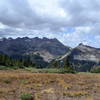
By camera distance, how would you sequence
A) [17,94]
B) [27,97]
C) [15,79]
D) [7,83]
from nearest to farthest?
1. [27,97]
2. [17,94]
3. [7,83]
4. [15,79]

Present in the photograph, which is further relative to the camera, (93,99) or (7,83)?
(7,83)

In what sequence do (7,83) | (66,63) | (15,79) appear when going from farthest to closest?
(66,63), (15,79), (7,83)

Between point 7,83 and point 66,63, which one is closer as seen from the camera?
point 7,83

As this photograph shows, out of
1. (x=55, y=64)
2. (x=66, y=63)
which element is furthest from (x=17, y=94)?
(x=55, y=64)

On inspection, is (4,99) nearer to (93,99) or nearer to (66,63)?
(93,99)

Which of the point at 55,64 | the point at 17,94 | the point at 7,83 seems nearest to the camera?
the point at 17,94

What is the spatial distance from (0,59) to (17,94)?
91.4 meters

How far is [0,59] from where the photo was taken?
105500 mm

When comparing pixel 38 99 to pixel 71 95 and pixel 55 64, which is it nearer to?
pixel 71 95

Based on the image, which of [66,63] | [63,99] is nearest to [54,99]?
[63,99]

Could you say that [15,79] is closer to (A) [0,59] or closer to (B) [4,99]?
(B) [4,99]

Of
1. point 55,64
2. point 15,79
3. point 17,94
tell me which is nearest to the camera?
point 17,94

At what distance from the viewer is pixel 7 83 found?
22500mm

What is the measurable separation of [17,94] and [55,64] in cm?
9991
